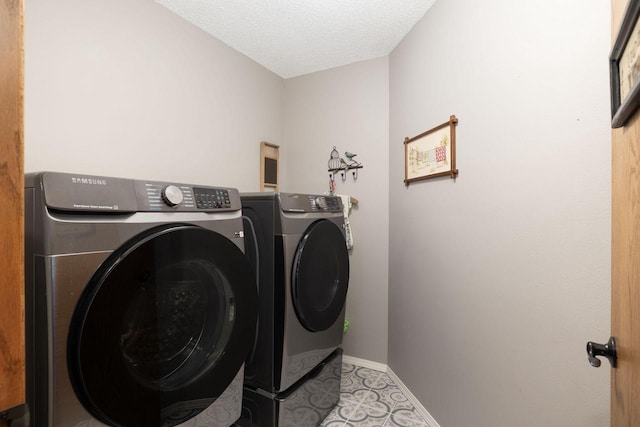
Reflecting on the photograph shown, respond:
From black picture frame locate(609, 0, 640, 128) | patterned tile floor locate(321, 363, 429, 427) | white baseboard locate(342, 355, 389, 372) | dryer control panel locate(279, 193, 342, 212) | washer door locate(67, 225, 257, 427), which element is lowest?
patterned tile floor locate(321, 363, 429, 427)

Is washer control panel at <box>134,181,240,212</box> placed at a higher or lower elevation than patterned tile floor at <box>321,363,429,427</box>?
higher

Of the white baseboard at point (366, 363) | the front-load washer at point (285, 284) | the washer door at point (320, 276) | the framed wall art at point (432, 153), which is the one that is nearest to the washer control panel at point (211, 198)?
the front-load washer at point (285, 284)

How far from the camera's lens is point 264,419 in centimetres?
148

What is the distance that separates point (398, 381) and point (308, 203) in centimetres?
150

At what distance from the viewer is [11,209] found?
533 millimetres

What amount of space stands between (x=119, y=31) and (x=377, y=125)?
1718 mm

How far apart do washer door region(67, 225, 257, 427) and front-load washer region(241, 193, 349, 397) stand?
25cm

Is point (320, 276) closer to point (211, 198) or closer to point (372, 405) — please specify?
point (211, 198)

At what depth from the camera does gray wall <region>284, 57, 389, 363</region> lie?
2.37 metres

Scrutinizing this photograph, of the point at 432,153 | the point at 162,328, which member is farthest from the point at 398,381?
the point at 162,328

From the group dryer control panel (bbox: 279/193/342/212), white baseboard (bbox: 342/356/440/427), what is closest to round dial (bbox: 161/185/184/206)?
dryer control panel (bbox: 279/193/342/212)

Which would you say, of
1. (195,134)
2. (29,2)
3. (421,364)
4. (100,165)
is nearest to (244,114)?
(195,134)

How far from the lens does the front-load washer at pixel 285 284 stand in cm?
144

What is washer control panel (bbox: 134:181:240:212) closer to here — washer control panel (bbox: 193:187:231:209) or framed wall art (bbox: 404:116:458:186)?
washer control panel (bbox: 193:187:231:209)
